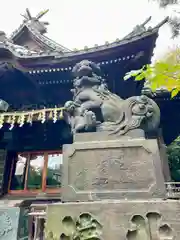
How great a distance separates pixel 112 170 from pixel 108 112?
3.50 ft

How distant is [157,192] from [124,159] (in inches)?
27.2

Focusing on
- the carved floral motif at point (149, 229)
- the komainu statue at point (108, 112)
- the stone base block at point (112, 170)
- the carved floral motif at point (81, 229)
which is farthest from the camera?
the komainu statue at point (108, 112)

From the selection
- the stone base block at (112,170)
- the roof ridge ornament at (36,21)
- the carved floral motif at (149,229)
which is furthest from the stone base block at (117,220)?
the roof ridge ornament at (36,21)

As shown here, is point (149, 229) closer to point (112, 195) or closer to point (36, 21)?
point (112, 195)

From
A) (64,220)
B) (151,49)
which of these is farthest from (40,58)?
(64,220)

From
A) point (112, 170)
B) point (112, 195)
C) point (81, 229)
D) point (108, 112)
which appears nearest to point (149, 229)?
point (112, 195)

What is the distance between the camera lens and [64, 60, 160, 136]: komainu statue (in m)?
3.59

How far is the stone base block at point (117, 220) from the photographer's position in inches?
99.6

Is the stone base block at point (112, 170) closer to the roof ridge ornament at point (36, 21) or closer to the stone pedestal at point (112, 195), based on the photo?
the stone pedestal at point (112, 195)

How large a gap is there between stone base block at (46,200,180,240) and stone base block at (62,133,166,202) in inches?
13.8

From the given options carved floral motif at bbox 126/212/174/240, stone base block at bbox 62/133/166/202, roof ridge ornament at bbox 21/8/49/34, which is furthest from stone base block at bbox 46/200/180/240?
roof ridge ornament at bbox 21/8/49/34

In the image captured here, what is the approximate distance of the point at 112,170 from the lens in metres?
3.26

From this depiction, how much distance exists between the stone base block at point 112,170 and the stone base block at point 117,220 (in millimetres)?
351

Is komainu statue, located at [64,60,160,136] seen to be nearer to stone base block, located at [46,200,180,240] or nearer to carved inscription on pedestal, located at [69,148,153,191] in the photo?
carved inscription on pedestal, located at [69,148,153,191]
